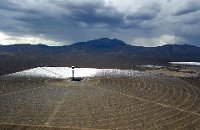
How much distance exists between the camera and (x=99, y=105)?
49.1 m

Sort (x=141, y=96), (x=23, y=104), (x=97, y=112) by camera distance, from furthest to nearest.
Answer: (x=141, y=96) → (x=23, y=104) → (x=97, y=112)

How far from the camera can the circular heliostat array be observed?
132ft

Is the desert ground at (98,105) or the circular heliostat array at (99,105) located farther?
the circular heliostat array at (99,105)

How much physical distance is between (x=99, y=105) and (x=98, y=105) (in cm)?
16

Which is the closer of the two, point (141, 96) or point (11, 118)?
point (11, 118)

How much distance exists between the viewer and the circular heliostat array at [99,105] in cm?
4026

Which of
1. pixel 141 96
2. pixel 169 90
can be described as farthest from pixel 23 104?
pixel 169 90

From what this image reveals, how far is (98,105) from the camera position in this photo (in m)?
49.0

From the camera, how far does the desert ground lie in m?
40.0

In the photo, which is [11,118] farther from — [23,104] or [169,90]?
[169,90]

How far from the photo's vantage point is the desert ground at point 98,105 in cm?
4000

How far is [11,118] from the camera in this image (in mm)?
42062

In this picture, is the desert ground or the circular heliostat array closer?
the desert ground

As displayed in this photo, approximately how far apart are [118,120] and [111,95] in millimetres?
Answer: 14535
